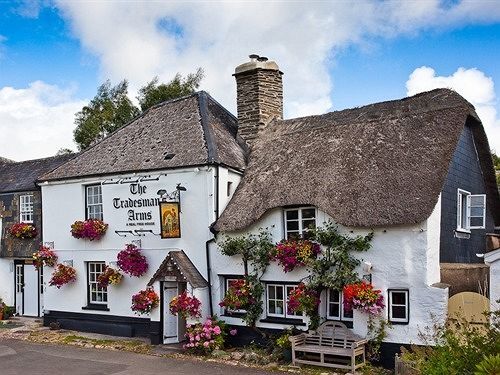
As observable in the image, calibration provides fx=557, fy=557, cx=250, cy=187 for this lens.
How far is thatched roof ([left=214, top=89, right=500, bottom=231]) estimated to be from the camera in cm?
1312

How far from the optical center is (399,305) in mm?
12766

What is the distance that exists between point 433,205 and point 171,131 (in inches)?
347

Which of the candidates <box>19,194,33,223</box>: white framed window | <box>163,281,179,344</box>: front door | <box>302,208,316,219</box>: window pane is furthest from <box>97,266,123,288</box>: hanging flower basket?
<box>302,208,316,219</box>: window pane

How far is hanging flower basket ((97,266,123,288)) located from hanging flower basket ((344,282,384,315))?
739 cm

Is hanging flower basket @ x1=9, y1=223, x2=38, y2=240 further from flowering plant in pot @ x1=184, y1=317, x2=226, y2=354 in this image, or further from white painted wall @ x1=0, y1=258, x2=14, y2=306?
flowering plant in pot @ x1=184, y1=317, x2=226, y2=354

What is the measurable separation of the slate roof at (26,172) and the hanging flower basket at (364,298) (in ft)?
43.3

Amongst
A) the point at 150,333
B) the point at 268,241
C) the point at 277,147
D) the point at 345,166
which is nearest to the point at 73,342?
the point at 150,333

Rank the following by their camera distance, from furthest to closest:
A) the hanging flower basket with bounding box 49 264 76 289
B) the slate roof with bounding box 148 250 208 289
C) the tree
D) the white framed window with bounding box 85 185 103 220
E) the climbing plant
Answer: the tree → the white framed window with bounding box 85 185 103 220 → the hanging flower basket with bounding box 49 264 76 289 → the slate roof with bounding box 148 250 208 289 → the climbing plant

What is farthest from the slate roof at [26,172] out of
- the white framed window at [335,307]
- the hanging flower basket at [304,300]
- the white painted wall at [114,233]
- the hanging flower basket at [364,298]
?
the hanging flower basket at [364,298]

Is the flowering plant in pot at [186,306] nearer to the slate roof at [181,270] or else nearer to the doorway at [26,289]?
the slate roof at [181,270]

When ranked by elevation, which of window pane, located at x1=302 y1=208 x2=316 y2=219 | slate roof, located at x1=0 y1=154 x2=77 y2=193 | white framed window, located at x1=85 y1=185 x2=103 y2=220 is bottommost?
window pane, located at x1=302 y1=208 x2=316 y2=219

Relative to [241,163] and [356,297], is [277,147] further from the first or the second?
[356,297]

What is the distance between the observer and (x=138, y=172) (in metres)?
16.8

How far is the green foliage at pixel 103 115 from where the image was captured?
3209 cm
